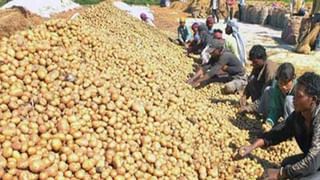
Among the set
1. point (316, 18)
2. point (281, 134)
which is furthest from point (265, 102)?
point (316, 18)

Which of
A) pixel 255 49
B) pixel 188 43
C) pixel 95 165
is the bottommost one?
pixel 188 43

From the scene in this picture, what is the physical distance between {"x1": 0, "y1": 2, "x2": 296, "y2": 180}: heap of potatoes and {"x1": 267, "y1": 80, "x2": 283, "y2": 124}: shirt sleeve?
305mm

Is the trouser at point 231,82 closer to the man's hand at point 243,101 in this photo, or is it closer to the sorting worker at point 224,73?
the sorting worker at point 224,73

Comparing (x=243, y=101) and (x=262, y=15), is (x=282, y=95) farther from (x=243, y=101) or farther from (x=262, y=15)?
(x=262, y=15)

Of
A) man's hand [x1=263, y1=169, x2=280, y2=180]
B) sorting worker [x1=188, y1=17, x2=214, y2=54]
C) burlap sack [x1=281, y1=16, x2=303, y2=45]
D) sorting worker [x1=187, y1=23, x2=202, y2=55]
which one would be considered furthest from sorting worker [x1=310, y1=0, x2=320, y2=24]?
man's hand [x1=263, y1=169, x2=280, y2=180]

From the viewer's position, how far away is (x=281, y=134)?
3516 mm

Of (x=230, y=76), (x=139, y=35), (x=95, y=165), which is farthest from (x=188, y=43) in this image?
(x=95, y=165)

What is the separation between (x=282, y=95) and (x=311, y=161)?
1286 mm

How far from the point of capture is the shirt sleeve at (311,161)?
3.04 metres

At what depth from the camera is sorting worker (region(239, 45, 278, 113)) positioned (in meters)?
4.80

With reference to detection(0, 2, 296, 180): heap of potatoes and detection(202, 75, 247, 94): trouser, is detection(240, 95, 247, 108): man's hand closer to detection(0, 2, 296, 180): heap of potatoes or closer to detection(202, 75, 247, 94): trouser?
detection(0, 2, 296, 180): heap of potatoes

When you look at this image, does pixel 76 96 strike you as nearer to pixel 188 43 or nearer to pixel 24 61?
pixel 24 61

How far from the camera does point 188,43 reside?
9820 mm

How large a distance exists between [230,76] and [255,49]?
1566mm
